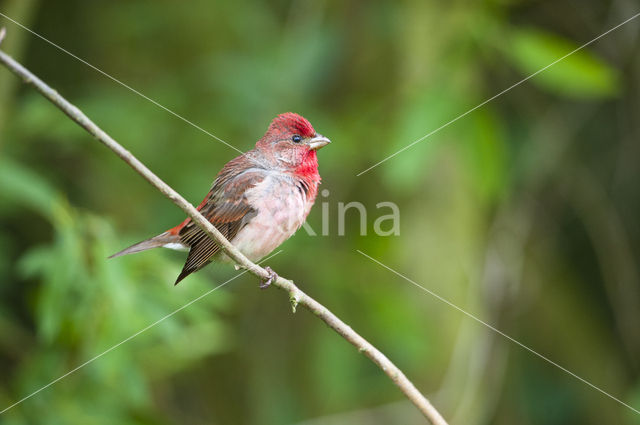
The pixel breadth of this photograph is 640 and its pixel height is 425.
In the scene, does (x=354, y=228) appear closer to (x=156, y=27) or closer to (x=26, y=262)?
(x=26, y=262)

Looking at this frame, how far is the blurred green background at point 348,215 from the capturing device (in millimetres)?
3961

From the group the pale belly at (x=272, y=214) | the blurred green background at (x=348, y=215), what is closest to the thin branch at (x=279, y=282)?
the pale belly at (x=272, y=214)

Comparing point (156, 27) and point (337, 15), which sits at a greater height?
point (337, 15)

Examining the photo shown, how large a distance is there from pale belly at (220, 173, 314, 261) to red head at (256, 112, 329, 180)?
109 millimetres

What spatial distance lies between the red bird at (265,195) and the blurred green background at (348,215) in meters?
0.46

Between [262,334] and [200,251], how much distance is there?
186cm

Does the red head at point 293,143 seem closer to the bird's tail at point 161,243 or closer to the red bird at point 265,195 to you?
the red bird at point 265,195

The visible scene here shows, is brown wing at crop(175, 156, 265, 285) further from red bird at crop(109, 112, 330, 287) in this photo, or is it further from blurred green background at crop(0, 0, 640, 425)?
blurred green background at crop(0, 0, 640, 425)

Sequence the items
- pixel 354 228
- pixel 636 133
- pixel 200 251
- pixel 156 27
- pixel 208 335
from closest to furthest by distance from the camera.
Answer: pixel 200 251 < pixel 208 335 < pixel 354 228 < pixel 636 133 < pixel 156 27

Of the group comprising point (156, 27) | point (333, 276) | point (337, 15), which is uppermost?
point (337, 15)

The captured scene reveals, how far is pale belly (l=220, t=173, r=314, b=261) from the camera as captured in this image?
3.45m

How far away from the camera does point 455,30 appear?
4500mm

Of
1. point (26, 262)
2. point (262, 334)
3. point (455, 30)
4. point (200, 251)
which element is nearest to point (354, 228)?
point (262, 334)

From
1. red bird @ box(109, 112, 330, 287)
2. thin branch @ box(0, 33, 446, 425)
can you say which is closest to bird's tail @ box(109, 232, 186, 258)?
red bird @ box(109, 112, 330, 287)
